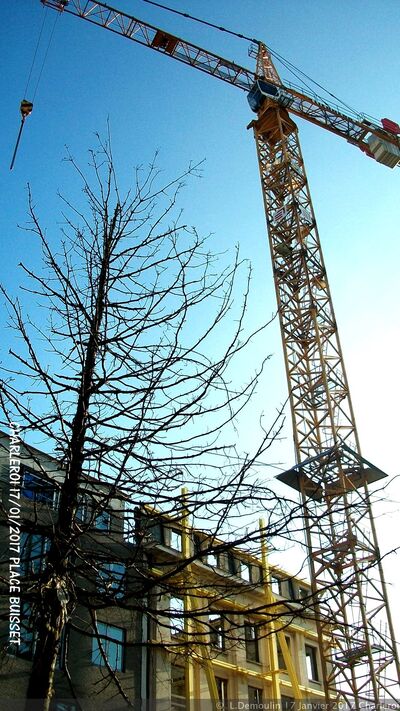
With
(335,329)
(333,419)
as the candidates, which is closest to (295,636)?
(333,419)

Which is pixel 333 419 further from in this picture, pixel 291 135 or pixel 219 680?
pixel 291 135

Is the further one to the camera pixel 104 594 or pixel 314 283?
pixel 314 283

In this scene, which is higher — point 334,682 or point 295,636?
point 295,636

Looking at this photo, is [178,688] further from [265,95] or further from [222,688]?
[265,95]

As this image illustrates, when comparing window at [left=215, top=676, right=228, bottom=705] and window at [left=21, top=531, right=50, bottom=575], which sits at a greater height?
window at [left=215, top=676, right=228, bottom=705]

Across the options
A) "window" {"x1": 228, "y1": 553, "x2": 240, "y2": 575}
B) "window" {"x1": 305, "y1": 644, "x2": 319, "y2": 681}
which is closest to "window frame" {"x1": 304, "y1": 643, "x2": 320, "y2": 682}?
"window" {"x1": 305, "y1": 644, "x2": 319, "y2": 681}

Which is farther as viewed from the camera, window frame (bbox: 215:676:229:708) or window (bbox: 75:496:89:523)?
window frame (bbox: 215:676:229:708)

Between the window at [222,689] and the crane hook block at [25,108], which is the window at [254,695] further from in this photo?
the crane hook block at [25,108]

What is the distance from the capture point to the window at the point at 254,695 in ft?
74.1

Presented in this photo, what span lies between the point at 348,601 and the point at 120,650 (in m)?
7.89

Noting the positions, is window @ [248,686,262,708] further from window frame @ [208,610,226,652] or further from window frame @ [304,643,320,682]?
window frame @ [208,610,226,652]

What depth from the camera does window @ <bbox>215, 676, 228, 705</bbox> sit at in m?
21.8

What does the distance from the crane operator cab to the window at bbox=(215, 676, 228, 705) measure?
2628cm

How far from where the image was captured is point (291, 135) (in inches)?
1355
